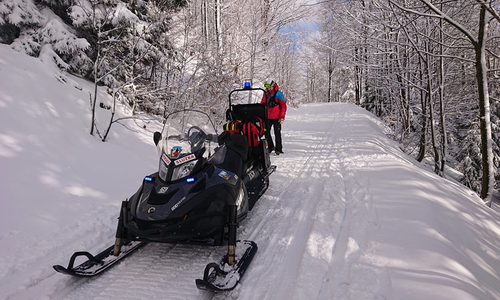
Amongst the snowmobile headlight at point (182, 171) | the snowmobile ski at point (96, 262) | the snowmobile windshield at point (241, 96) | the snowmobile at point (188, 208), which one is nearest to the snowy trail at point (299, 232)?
the snowmobile at point (188, 208)

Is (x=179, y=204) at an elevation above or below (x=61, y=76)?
below

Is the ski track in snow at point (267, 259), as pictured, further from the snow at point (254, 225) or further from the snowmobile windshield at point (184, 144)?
the snowmobile windshield at point (184, 144)

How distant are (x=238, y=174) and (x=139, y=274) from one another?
153 centimetres

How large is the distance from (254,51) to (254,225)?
35.9 ft

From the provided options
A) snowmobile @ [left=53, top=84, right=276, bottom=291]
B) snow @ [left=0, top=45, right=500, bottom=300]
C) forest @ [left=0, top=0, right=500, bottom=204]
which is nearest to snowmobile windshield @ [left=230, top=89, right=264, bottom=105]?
forest @ [left=0, top=0, right=500, bottom=204]

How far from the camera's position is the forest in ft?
18.5

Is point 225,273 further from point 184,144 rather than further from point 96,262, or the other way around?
point 184,144

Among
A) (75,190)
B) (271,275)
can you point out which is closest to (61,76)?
(75,190)

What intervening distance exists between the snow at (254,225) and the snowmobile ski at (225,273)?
9cm

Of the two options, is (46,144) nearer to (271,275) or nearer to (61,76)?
(61,76)

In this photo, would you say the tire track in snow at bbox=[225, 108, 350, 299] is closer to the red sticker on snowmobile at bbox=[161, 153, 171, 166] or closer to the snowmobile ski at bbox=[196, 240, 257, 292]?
the snowmobile ski at bbox=[196, 240, 257, 292]

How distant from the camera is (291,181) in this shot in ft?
17.5

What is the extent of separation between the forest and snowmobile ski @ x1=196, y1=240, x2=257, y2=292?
3810 mm

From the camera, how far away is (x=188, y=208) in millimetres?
2662
